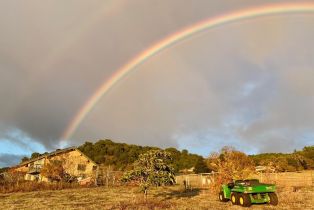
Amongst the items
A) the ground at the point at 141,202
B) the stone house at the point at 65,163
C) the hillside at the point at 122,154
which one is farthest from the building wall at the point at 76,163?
the ground at the point at 141,202

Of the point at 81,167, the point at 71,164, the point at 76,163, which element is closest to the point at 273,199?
the point at 71,164

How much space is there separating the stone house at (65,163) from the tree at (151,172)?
41.2 metres

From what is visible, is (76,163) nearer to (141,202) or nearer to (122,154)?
(122,154)

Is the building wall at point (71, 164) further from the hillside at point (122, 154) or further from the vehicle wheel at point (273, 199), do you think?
the vehicle wheel at point (273, 199)

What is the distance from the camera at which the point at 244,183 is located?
704 inches

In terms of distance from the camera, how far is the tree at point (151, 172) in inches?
780

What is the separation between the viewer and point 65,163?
60125mm

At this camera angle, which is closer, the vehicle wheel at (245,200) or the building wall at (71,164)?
the vehicle wheel at (245,200)

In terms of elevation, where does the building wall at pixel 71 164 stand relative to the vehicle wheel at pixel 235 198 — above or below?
above

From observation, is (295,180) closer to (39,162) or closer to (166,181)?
(166,181)

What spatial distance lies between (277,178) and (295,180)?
1.66m

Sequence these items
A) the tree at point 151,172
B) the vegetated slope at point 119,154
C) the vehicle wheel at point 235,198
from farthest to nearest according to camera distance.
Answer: the vegetated slope at point 119,154 < the tree at point 151,172 < the vehicle wheel at point 235,198

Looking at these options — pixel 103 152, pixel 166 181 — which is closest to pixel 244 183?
pixel 166 181

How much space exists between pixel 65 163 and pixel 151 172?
4354 centimetres
